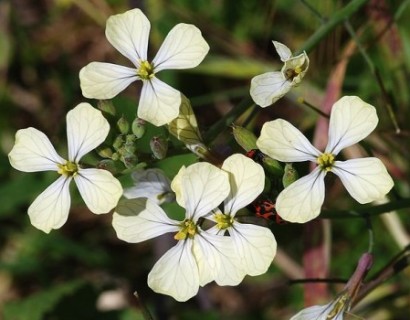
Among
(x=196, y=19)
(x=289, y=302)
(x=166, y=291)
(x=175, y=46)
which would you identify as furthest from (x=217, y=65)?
(x=166, y=291)

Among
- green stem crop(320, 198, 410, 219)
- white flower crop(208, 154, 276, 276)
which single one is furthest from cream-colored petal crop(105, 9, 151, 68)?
green stem crop(320, 198, 410, 219)

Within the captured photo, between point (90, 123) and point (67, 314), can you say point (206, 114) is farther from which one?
point (90, 123)

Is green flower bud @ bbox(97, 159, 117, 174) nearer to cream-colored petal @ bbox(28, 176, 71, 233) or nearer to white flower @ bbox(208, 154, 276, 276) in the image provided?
cream-colored petal @ bbox(28, 176, 71, 233)

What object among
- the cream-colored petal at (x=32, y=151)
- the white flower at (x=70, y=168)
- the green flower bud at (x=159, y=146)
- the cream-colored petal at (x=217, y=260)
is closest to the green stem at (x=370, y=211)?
the cream-colored petal at (x=217, y=260)

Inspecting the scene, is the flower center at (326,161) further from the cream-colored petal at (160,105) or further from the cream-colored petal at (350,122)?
the cream-colored petal at (160,105)

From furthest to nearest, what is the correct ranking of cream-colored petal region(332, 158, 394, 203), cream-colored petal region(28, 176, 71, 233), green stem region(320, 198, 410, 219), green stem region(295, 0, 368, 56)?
green stem region(295, 0, 368, 56)
green stem region(320, 198, 410, 219)
cream-colored petal region(28, 176, 71, 233)
cream-colored petal region(332, 158, 394, 203)

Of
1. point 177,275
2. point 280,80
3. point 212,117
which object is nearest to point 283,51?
point 280,80

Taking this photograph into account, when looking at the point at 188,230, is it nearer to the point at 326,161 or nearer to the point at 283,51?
the point at 326,161
